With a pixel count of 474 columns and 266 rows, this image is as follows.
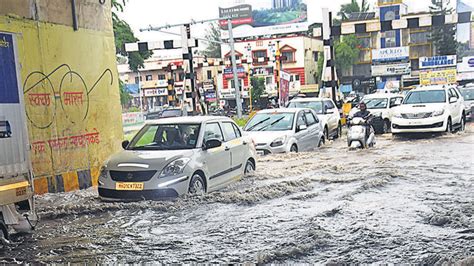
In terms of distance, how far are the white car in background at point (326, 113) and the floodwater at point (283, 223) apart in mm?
6952

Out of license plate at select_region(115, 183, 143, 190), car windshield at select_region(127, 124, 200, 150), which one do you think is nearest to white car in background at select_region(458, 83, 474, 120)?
car windshield at select_region(127, 124, 200, 150)

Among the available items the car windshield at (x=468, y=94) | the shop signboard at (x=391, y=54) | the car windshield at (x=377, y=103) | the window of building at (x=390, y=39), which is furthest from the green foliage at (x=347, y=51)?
the car windshield at (x=377, y=103)

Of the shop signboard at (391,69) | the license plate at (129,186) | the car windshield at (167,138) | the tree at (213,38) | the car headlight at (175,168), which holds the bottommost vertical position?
the license plate at (129,186)

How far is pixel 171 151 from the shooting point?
8.65 metres

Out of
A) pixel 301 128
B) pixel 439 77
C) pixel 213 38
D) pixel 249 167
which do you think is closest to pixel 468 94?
pixel 301 128

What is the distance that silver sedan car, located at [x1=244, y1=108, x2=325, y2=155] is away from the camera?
1330 centimetres

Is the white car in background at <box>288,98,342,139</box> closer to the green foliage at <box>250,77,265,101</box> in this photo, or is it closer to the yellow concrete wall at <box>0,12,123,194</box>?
the yellow concrete wall at <box>0,12,123,194</box>

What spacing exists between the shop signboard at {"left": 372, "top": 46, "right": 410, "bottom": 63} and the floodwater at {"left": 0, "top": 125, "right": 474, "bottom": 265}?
166 ft

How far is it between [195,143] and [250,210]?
5.43 feet

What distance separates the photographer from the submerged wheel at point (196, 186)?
27.3 feet

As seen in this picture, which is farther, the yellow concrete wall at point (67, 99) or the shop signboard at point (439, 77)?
the shop signboard at point (439, 77)

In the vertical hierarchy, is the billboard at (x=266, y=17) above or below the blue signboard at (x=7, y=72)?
above

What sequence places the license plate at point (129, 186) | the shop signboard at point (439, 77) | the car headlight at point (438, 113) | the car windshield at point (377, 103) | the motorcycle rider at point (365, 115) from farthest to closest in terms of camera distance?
the shop signboard at point (439, 77) < the car windshield at point (377, 103) < the car headlight at point (438, 113) < the motorcycle rider at point (365, 115) < the license plate at point (129, 186)

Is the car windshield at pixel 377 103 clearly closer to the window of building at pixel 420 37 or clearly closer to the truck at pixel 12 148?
the truck at pixel 12 148
